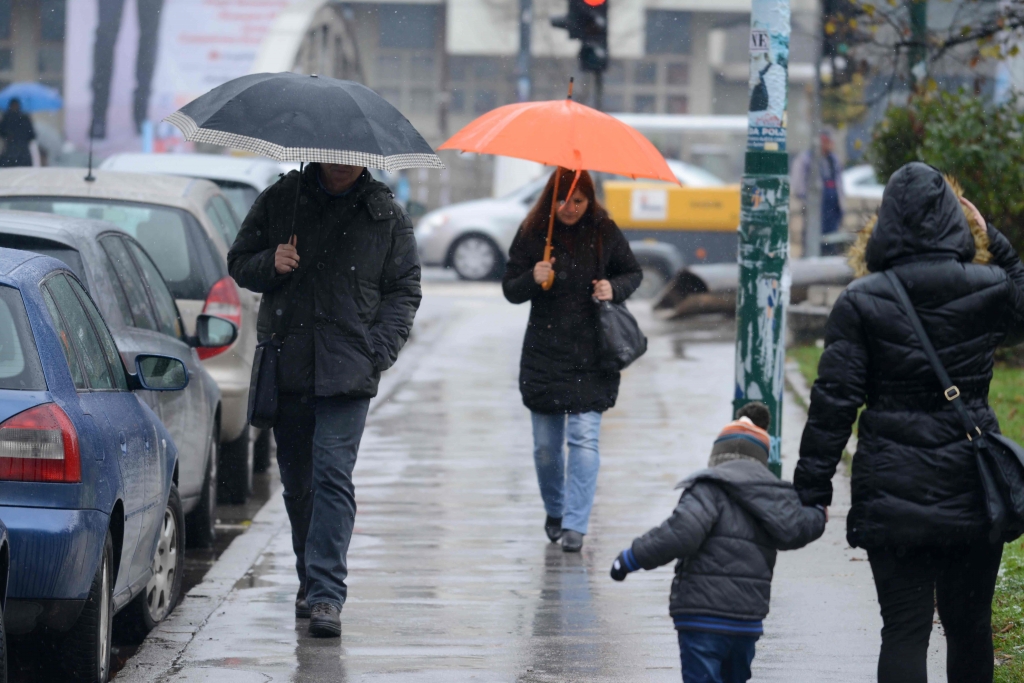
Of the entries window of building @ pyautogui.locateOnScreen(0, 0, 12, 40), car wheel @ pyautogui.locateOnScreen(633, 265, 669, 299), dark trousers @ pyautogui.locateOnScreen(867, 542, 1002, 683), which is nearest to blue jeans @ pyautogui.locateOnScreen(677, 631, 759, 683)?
dark trousers @ pyautogui.locateOnScreen(867, 542, 1002, 683)

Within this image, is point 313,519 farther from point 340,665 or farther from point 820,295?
point 820,295

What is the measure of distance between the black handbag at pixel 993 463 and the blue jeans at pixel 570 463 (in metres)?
3.38

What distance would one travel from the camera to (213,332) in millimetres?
7793

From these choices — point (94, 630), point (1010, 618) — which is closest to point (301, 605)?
point (94, 630)

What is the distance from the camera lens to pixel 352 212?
6.26 meters

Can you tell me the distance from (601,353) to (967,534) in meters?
3.36

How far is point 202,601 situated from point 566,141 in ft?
7.82

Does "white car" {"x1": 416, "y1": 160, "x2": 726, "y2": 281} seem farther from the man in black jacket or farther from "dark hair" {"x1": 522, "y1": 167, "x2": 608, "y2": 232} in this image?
the man in black jacket

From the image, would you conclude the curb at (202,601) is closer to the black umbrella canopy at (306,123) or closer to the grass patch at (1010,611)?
the black umbrella canopy at (306,123)

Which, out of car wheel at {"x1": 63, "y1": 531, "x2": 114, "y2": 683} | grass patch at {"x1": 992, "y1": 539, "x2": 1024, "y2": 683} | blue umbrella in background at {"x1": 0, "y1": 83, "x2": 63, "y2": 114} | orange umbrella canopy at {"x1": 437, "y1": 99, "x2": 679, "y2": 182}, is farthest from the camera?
blue umbrella in background at {"x1": 0, "y1": 83, "x2": 63, "y2": 114}

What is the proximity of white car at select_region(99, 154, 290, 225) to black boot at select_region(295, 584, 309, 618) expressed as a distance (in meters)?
5.68

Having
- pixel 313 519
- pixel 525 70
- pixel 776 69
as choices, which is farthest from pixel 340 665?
pixel 525 70

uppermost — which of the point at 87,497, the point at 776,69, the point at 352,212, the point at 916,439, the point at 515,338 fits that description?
the point at 776,69

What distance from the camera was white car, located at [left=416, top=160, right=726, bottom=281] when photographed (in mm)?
26141
